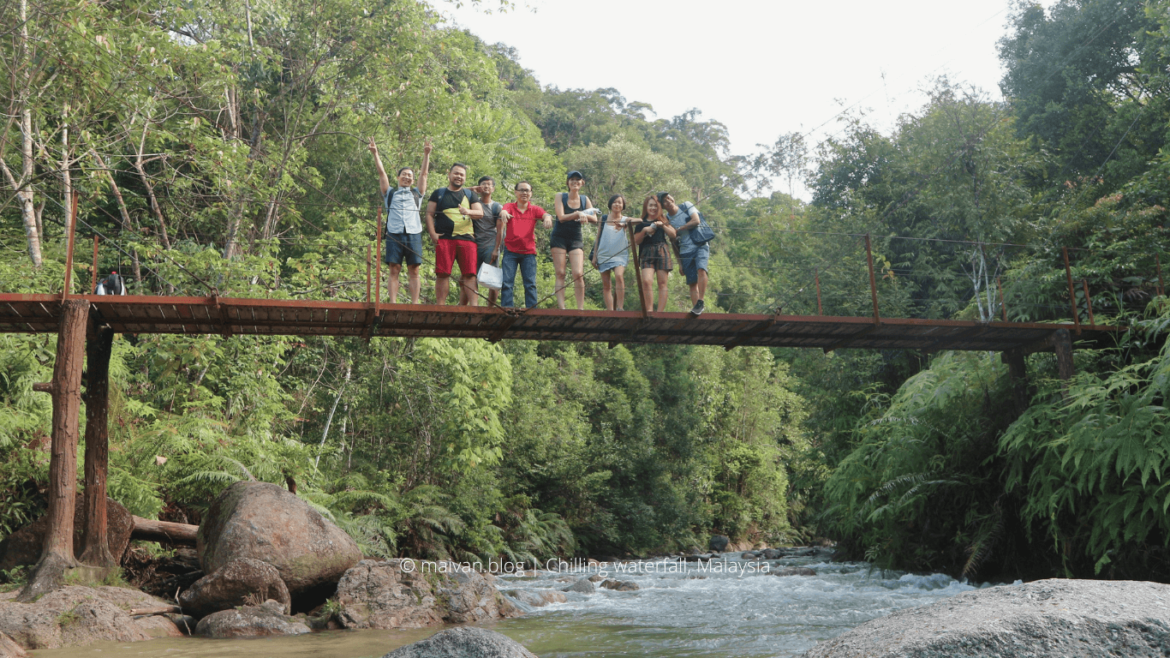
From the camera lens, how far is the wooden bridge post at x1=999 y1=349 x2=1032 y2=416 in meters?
12.6

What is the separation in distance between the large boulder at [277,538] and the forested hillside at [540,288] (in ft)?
6.01

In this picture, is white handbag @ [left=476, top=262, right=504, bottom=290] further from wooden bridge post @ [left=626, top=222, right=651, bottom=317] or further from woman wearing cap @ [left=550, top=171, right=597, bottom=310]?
wooden bridge post @ [left=626, top=222, right=651, bottom=317]

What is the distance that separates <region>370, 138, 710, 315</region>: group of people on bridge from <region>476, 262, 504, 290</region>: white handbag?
96mm

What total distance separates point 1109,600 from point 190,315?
30.6 feet

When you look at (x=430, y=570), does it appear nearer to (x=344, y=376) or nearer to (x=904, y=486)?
(x=904, y=486)

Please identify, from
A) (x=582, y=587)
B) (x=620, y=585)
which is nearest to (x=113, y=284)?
(x=582, y=587)

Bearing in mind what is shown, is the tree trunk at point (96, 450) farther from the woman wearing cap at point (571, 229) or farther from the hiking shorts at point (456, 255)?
the woman wearing cap at point (571, 229)

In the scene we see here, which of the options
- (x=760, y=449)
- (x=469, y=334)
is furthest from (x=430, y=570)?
(x=760, y=449)

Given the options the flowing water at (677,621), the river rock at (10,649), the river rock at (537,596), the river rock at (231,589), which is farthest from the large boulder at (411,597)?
the river rock at (10,649)

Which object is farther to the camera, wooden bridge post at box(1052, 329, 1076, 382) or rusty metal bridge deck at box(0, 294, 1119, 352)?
wooden bridge post at box(1052, 329, 1076, 382)

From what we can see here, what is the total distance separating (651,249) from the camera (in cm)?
1038

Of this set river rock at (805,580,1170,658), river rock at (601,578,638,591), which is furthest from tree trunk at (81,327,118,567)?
river rock at (805,580,1170,658)

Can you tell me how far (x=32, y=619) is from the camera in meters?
7.55

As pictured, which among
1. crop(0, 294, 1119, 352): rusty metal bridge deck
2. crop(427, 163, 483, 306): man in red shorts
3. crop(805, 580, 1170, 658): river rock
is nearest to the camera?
crop(805, 580, 1170, 658): river rock
